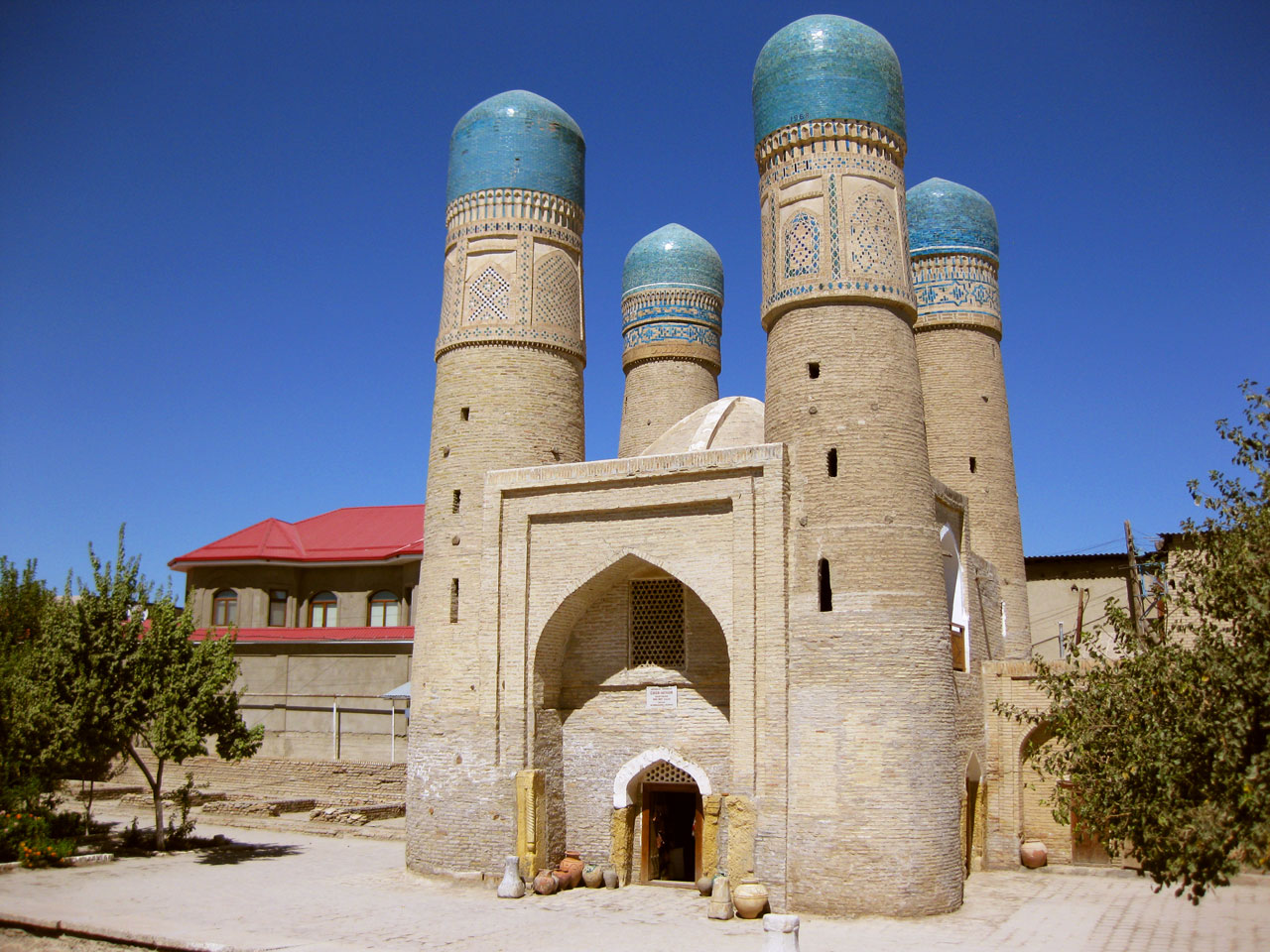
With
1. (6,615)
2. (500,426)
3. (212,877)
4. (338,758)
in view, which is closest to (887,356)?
(500,426)

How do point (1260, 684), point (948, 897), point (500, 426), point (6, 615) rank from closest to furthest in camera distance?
1. point (1260, 684)
2. point (948, 897)
3. point (500, 426)
4. point (6, 615)

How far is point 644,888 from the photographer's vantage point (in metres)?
14.5

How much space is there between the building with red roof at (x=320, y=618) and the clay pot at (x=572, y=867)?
9161mm

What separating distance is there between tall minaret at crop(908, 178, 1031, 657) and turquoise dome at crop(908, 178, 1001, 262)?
0.02 m

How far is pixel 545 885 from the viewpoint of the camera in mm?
14008

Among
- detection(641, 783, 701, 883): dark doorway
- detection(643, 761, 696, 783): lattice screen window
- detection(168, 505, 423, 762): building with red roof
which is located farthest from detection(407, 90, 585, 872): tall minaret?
detection(168, 505, 423, 762): building with red roof

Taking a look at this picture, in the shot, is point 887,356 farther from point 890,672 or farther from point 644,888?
point 644,888

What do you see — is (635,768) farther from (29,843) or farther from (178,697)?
(29,843)

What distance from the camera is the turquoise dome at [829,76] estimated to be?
48.5 feet

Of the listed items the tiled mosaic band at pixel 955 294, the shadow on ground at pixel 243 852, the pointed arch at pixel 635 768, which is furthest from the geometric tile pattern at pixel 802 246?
the shadow on ground at pixel 243 852

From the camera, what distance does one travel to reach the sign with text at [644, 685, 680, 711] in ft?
48.9

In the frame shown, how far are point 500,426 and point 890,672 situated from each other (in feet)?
22.4

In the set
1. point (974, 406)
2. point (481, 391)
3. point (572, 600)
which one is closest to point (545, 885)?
point (572, 600)

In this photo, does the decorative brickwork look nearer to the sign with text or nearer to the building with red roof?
the sign with text
